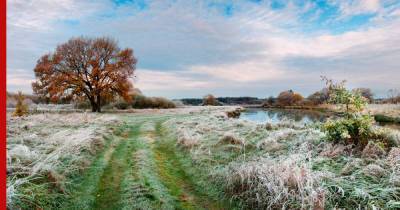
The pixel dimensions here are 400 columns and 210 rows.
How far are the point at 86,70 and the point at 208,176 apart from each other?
29.0 meters

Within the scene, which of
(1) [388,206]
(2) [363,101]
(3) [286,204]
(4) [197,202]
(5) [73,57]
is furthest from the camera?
(5) [73,57]

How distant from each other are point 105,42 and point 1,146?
31752 mm

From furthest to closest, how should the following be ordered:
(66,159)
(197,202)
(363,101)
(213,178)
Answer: (363,101) → (66,159) → (213,178) → (197,202)

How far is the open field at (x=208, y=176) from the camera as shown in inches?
221

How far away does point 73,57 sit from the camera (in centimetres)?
3250

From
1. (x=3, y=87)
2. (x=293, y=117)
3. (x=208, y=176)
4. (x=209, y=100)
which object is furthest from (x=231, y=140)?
(x=209, y=100)

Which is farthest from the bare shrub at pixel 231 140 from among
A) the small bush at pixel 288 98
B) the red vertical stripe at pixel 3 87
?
the small bush at pixel 288 98

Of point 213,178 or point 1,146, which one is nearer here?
point 1,146

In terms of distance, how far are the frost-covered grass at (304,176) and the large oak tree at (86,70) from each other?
25686 millimetres

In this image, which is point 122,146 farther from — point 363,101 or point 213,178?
point 363,101

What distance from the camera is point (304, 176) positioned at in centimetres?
601

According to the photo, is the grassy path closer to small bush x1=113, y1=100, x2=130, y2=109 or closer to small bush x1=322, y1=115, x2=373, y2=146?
small bush x1=322, y1=115, x2=373, y2=146

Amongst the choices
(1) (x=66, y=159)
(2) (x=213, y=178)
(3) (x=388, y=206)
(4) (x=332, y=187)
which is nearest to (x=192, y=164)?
(2) (x=213, y=178)

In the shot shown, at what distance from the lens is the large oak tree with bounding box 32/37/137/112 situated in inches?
1270
